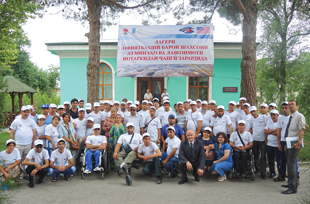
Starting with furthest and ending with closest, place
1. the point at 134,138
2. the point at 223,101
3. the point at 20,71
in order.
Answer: the point at 20,71 → the point at 223,101 → the point at 134,138

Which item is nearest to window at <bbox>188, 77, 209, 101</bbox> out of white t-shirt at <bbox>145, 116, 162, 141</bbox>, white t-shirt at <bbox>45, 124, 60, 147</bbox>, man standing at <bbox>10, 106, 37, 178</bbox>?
white t-shirt at <bbox>145, 116, 162, 141</bbox>

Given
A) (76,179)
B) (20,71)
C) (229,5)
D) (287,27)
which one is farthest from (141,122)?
(20,71)

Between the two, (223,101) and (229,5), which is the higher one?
(229,5)

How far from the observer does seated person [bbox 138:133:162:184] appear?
6.30 meters

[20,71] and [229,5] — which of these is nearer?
[229,5]

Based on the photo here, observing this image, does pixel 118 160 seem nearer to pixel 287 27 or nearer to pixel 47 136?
pixel 47 136

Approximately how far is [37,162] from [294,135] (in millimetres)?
5826

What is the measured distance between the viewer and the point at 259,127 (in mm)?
6492

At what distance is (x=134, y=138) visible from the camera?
22.0 ft

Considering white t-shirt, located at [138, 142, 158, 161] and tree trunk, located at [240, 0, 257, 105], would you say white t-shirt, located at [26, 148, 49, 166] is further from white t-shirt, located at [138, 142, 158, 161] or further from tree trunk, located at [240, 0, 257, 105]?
tree trunk, located at [240, 0, 257, 105]

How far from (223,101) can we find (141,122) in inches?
268

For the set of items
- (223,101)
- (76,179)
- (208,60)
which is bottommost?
(76,179)

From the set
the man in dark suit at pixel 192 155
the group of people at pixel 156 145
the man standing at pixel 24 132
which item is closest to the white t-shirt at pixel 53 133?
the group of people at pixel 156 145

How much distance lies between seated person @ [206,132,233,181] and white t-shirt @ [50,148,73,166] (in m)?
3.57
